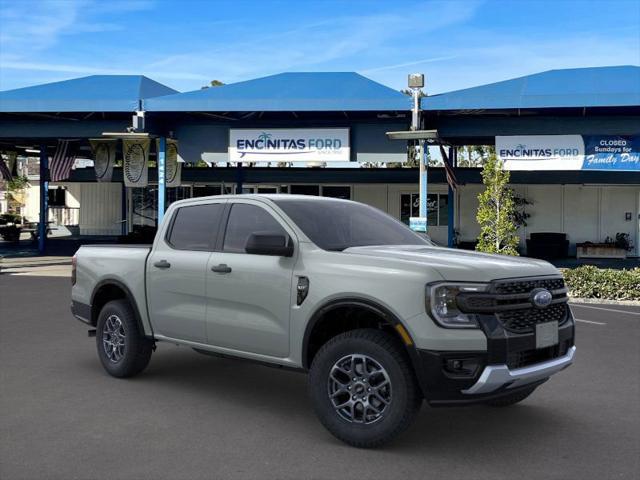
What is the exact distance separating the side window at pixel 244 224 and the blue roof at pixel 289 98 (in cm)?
1367

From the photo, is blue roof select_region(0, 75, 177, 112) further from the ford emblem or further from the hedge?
the ford emblem

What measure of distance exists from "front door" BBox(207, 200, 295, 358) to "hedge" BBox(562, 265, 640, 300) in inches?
409

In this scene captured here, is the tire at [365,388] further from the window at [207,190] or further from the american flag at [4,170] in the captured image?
the window at [207,190]

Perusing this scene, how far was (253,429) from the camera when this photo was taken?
511 cm

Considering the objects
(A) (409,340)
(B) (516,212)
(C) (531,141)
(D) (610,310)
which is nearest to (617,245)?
(B) (516,212)

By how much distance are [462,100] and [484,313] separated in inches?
602

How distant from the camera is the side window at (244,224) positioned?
5652 millimetres

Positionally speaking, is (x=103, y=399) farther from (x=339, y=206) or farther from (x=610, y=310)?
(x=610, y=310)

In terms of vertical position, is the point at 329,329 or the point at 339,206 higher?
the point at 339,206

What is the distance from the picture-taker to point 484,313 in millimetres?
4445

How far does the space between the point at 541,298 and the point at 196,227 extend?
3.26m

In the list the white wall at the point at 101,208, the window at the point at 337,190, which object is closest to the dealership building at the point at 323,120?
the window at the point at 337,190

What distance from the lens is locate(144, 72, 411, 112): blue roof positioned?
19.1 metres

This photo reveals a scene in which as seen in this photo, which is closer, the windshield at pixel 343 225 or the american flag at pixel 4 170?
the windshield at pixel 343 225
